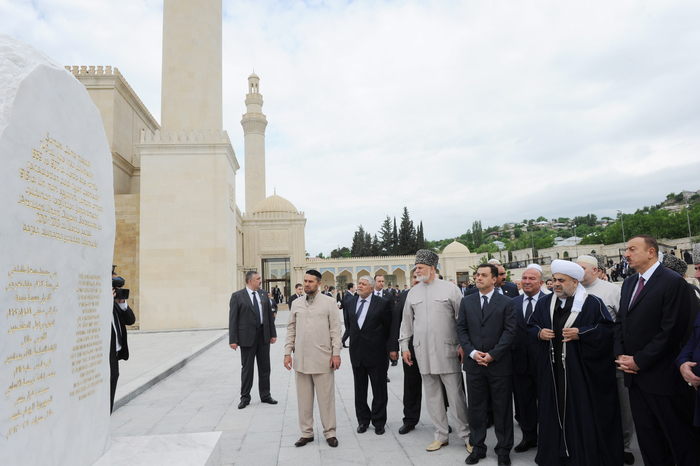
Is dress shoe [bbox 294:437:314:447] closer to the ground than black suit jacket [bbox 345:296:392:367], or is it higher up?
closer to the ground

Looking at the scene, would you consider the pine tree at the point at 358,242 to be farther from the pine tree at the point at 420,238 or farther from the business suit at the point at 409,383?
the business suit at the point at 409,383

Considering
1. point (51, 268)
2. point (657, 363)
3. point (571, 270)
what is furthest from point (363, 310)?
point (51, 268)

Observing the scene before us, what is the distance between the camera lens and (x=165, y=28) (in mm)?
14266

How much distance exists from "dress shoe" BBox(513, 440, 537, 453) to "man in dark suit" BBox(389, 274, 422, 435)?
911mm

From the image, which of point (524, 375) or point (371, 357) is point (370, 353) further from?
point (524, 375)

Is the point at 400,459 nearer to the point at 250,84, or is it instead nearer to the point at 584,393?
the point at 584,393

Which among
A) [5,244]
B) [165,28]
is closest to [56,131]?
[5,244]

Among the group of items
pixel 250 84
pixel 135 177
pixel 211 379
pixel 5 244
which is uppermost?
pixel 250 84

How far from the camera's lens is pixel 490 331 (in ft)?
11.9

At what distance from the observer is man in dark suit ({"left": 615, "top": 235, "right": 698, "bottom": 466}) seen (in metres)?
2.86

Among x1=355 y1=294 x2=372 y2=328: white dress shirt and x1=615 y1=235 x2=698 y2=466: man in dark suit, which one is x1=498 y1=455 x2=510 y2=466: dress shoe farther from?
x1=355 y1=294 x2=372 y2=328: white dress shirt

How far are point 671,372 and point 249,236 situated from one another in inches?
980

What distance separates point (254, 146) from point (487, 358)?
3148 centimetres

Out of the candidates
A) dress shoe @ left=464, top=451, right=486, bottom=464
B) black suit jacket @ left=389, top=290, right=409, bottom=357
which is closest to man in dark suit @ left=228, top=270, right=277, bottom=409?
black suit jacket @ left=389, top=290, right=409, bottom=357
